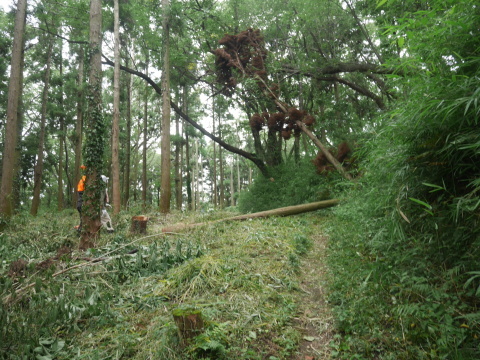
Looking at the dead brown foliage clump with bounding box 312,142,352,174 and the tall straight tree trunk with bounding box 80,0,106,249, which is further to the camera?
the dead brown foliage clump with bounding box 312,142,352,174

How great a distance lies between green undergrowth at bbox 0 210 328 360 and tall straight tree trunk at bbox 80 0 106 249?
46.4 inches

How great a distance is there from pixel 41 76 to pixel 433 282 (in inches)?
863

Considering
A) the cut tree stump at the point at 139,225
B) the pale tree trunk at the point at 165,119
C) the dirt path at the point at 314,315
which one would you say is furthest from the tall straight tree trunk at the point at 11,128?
the dirt path at the point at 314,315

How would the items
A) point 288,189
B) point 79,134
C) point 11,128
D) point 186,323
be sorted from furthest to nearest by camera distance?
point 79,134 < point 288,189 < point 11,128 < point 186,323

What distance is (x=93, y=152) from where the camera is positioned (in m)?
6.41

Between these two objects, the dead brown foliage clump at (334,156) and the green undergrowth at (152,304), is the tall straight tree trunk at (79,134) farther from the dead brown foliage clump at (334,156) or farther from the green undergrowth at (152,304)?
the dead brown foliage clump at (334,156)

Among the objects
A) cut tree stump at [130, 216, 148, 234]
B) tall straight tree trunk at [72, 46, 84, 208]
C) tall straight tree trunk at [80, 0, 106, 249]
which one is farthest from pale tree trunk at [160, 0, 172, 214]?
tall straight tree trunk at [72, 46, 84, 208]

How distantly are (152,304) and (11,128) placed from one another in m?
9.86

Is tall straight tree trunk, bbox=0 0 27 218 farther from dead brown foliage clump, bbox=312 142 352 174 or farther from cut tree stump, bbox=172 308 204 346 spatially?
dead brown foliage clump, bbox=312 142 352 174

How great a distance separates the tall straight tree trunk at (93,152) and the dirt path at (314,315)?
4.82 m

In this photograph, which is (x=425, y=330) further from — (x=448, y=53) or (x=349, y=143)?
(x=349, y=143)

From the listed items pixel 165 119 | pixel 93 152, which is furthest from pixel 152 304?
pixel 165 119

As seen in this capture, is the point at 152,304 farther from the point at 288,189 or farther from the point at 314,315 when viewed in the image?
the point at 288,189

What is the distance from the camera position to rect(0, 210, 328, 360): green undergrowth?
8.13 feet
